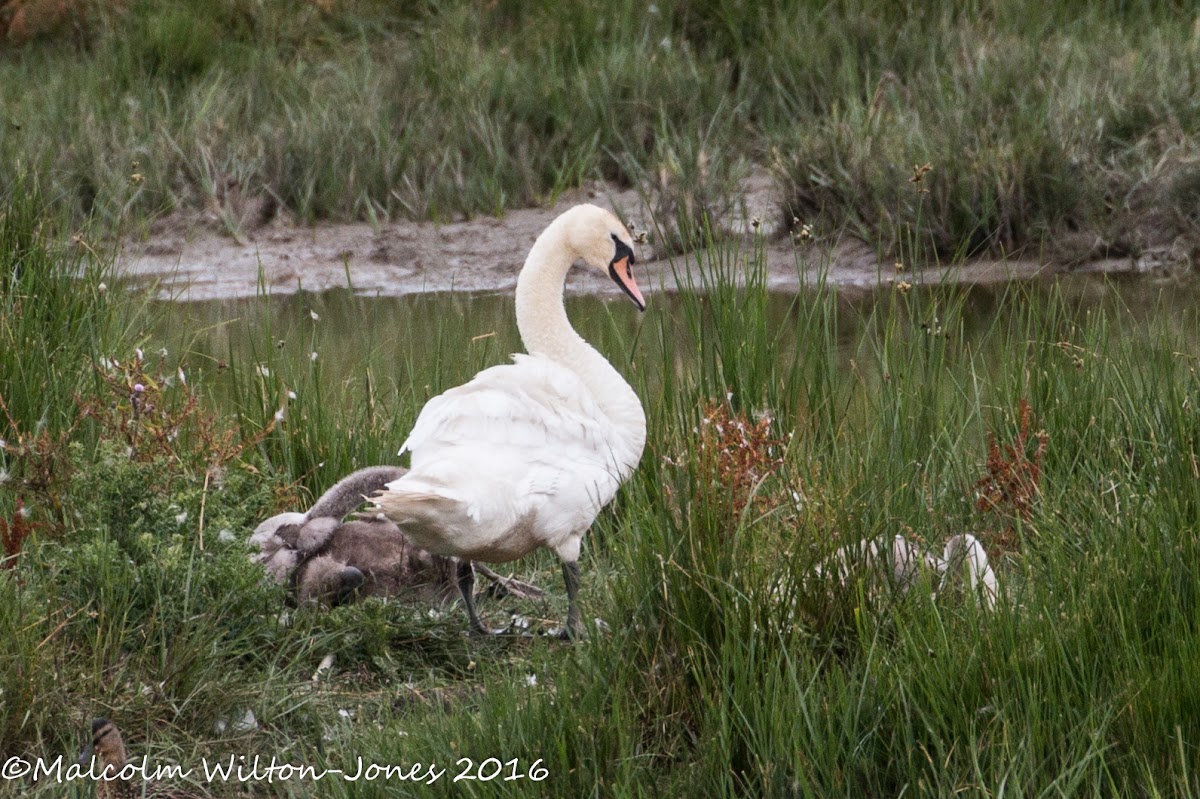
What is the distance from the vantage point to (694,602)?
3.46 metres

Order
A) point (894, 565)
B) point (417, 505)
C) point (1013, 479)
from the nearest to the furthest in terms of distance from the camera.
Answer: point (894, 565)
point (417, 505)
point (1013, 479)

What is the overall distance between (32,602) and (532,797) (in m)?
1.39

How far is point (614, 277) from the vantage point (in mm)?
5379

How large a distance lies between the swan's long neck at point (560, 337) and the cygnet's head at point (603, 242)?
4cm

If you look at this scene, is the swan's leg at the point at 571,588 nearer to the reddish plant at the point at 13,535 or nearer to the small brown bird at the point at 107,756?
the small brown bird at the point at 107,756

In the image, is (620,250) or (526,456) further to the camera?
(620,250)

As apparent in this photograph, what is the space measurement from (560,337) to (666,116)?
20.6ft

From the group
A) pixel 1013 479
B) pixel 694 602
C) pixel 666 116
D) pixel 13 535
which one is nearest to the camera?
pixel 694 602

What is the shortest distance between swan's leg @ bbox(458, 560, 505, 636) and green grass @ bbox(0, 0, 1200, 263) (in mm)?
4997

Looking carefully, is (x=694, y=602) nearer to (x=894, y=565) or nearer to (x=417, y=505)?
(x=894, y=565)

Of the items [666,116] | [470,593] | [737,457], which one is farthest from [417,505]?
[666,116]

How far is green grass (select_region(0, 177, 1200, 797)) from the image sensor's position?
3.12m

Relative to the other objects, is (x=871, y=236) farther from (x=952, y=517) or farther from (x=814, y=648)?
(x=814, y=648)

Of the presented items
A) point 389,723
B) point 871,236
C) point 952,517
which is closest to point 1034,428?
point 952,517
